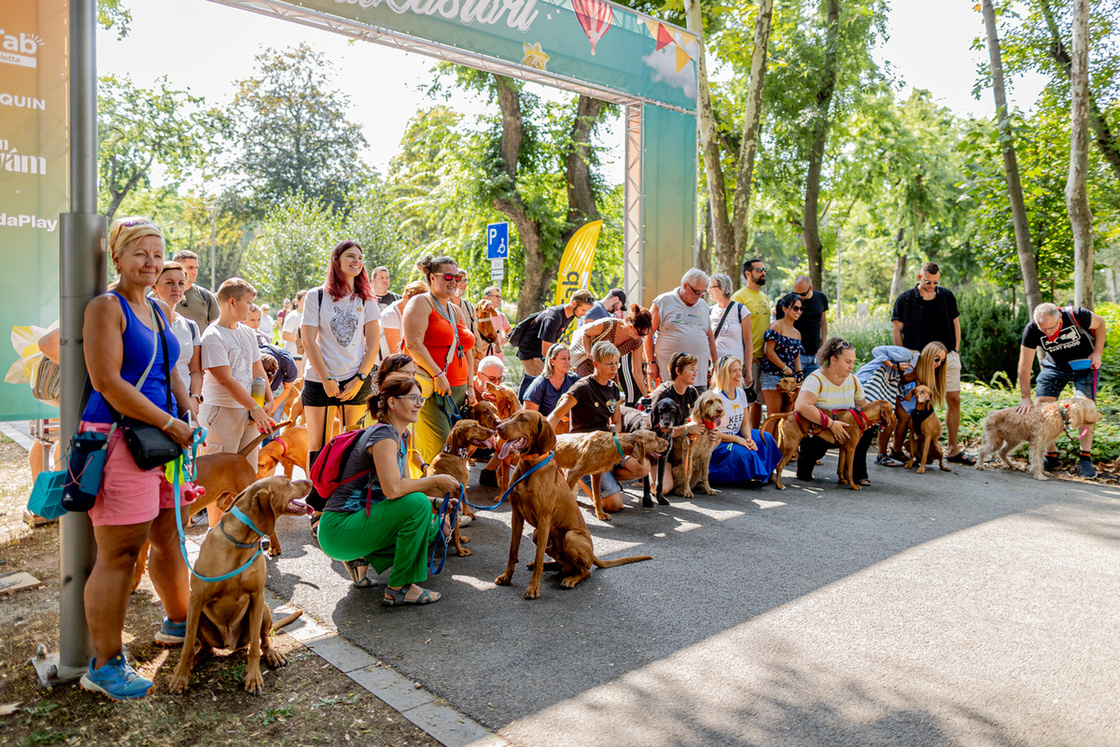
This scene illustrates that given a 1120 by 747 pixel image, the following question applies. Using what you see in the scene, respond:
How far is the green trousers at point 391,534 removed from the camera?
12.8 feet

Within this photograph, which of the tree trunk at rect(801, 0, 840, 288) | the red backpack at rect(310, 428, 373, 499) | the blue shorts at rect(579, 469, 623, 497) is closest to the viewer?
the red backpack at rect(310, 428, 373, 499)

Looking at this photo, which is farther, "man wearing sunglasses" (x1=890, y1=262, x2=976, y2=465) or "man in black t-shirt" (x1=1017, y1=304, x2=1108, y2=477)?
"man wearing sunglasses" (x1=890, y1=262, x2=976, y2=465)

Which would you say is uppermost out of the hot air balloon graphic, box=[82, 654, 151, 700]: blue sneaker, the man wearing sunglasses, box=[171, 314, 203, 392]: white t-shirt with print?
the hot air balloon graphic

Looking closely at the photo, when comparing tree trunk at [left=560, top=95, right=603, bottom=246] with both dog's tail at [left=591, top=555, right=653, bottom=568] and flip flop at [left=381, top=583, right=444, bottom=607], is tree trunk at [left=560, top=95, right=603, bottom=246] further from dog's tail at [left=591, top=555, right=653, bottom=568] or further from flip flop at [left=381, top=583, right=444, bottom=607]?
flip flop at [left=381, top=583, right=444, bottom=607]

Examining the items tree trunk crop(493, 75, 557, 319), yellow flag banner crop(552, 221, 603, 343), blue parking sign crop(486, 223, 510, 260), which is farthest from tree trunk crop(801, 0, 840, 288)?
blue parking sign crop(486, 223, 510, 260)

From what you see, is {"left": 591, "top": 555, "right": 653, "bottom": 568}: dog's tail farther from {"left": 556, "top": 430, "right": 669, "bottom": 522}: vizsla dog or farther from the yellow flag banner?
the yellow flag banner

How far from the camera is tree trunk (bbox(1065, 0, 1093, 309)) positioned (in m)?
10.3

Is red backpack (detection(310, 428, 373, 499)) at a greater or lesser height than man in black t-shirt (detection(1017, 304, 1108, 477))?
lesser

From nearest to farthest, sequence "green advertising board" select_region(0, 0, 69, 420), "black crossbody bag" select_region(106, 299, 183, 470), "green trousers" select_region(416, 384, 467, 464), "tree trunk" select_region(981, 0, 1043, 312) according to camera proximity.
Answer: "black crossbody bag" select_region(106, 299, 183, 470), "green advertising board" select_region(0, 0, 69, 420), "green trousers" select_region(416, 384, 467, 464), "tree trunk" select_region(981, 0, 1043, 312)

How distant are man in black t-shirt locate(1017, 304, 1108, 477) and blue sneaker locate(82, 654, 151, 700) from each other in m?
8.30

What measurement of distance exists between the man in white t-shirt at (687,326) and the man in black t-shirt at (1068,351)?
3.55m

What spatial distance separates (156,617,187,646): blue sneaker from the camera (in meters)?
3.45

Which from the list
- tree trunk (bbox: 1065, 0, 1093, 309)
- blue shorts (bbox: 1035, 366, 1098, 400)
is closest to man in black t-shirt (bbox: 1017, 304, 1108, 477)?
blue shorts (bbox: 1035, 366, 1098, 400)

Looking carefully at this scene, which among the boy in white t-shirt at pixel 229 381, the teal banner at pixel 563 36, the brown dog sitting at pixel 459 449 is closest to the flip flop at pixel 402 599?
the brown dog sitting at pixel 459 449
